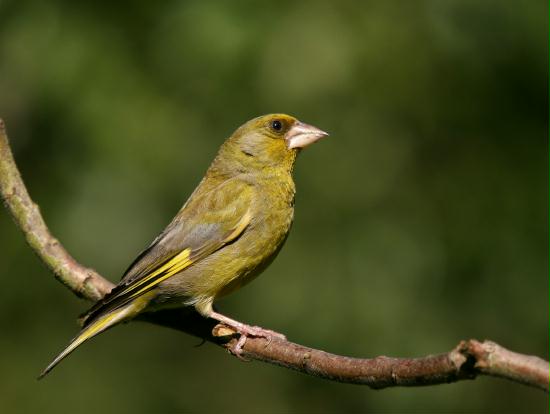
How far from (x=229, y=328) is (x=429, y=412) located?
1.87 metres

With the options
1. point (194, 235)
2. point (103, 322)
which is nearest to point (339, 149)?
point (194, 235)

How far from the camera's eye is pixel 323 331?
571 centimetres

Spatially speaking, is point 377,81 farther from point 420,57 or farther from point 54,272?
point 54,272

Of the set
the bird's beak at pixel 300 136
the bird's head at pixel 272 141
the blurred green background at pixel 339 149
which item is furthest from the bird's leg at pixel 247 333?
the blurred green background at pixel 339 149

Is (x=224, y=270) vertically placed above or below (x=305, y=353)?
above

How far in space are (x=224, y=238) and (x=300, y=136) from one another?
883 mm

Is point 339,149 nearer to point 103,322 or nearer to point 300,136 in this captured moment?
→ point 300,136

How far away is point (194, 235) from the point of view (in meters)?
4.81

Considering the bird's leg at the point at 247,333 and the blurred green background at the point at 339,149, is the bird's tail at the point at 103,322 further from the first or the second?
the blurred green background at the point at 339,149

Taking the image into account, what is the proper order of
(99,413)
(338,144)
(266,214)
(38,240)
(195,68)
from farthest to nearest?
1. (99,413)
2. (338,144)
3. (195,68)
4. (266,214)
5. (38,240)

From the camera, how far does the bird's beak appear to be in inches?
203

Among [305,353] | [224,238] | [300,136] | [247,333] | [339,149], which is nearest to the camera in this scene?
[305,353]

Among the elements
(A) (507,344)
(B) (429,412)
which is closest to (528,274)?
(A) (507,344)

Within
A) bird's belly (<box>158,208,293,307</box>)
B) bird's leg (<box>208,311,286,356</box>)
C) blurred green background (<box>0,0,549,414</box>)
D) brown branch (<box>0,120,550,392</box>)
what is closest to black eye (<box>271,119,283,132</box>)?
blurred green background (<box>0,0,549,414</box>)
